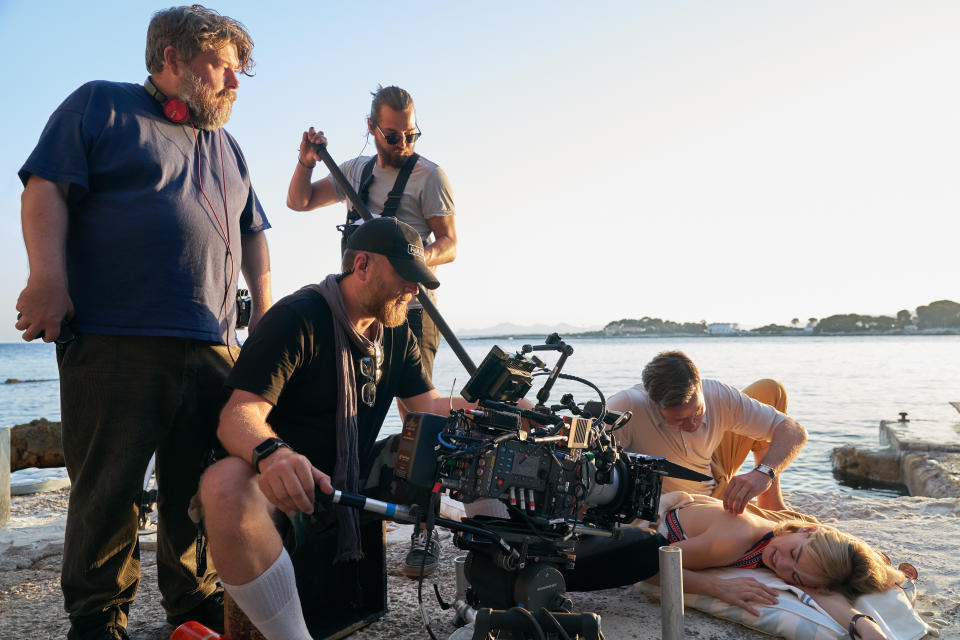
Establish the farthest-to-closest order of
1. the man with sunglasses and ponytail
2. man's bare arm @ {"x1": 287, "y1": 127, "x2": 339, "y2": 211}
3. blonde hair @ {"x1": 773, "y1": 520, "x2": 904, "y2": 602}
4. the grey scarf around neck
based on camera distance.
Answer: man's bare arm @ {"x1": 287, "y1": 127, "x2": 339, "y2": 211}, the man with sunglasses and ponytail, blonde hair @ {"x1": 773, "y1": 520, "x2": 904, "y2": 602}, the grey scarf around neck

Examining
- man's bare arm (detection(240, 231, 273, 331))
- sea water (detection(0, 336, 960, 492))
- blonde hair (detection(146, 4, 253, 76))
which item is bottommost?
sea water (detection(0, 336, 960, 492))

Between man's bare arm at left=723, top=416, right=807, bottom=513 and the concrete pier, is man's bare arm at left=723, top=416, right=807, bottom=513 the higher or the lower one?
the higher one

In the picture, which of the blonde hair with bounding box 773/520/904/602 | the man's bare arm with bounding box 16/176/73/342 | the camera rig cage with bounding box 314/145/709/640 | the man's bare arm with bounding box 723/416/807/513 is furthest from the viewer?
the man's bare arm with bounding box 723/416/807/513

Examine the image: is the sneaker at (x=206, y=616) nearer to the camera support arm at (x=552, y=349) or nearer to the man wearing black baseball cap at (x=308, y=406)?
the man wearing black baseball cap at (x=308, y=406)

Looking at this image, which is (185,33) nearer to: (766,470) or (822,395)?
(766,470)

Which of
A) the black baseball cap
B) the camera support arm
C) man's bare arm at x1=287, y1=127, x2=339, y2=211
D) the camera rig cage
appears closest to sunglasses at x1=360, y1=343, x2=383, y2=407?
the black baseball cap

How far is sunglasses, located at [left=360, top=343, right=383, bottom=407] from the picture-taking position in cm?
242

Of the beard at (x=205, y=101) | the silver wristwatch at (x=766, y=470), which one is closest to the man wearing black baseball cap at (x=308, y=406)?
the beard at (x=205, y=101)

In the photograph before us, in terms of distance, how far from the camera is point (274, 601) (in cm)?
186

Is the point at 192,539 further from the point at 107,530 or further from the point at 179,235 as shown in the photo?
the point at 179,235

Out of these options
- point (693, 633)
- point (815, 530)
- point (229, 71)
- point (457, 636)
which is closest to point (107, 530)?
point (457, 636)

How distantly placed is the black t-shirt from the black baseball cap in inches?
10.4

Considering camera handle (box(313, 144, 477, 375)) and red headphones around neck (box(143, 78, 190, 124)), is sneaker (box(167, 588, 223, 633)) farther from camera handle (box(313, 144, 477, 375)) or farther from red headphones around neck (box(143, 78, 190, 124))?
red headphones around neck (box(143, 78, 190, 124))

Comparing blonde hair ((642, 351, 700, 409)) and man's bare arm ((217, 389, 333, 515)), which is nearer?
man's bare arm ((217, 389, 333, 515))
